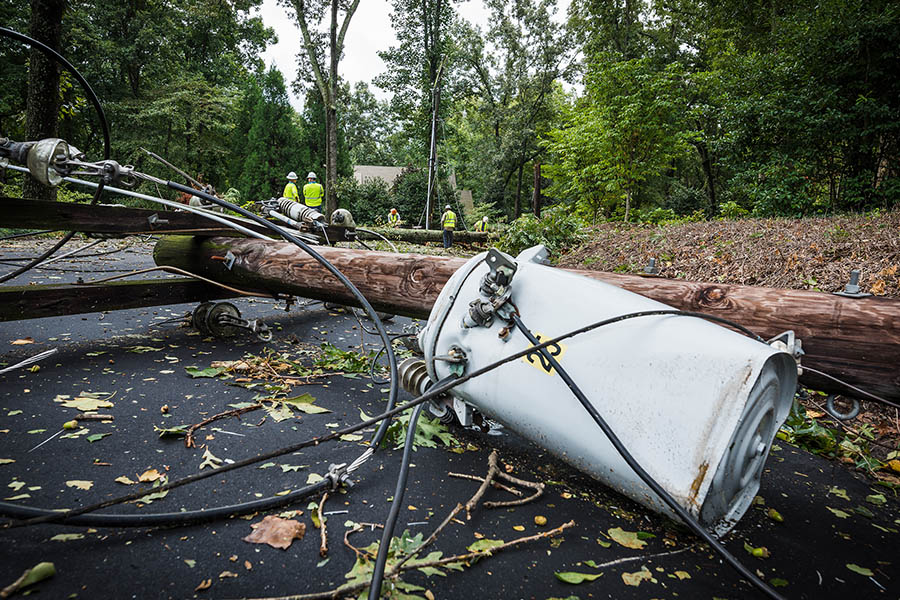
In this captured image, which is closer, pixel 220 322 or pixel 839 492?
pixel 839 492

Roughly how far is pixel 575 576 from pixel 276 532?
95cm

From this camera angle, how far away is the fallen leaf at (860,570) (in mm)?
1438

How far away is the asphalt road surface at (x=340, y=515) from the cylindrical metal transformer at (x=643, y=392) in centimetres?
31

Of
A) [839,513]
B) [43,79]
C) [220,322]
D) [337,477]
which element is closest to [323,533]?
[337,477]

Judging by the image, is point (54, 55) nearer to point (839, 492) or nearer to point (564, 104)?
point (839, 492)

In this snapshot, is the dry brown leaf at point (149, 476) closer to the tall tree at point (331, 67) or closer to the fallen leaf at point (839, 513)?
the fallen leaf at point (839, 513)

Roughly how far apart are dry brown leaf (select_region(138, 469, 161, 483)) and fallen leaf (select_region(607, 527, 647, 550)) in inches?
66.6

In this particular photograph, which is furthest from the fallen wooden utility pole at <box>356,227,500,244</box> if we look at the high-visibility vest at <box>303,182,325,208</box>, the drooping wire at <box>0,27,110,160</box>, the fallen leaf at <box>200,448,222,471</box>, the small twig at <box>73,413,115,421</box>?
the fallen leaf at <box>200,448,222,471</box>

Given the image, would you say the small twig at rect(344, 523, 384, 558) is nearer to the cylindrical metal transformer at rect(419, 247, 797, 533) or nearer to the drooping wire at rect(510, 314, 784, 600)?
the cylindrical metal transformer at rect(419, 247, 797, 533)

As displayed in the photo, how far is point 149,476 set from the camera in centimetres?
169

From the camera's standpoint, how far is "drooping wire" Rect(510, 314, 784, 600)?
1071 millimetres

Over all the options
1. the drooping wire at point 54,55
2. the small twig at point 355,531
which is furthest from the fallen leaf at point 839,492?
the drooping wire at point 54,55

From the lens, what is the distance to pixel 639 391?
4.10 ft

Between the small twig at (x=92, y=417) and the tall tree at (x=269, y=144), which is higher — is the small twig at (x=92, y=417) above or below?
below
